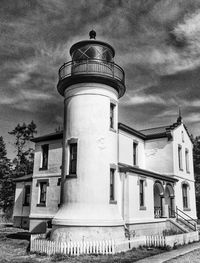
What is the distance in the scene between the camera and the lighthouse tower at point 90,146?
15.2 meters

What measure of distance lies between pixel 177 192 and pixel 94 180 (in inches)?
465

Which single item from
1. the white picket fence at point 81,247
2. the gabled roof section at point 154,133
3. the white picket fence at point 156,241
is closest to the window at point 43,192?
the gabled roof section at point 154,133

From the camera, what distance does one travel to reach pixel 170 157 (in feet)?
82.7

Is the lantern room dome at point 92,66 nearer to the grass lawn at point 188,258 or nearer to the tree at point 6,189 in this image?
the grass lawn at point 188,258

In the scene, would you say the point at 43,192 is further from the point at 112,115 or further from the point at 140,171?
the point at 112,115

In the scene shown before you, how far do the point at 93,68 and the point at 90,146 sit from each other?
451cm

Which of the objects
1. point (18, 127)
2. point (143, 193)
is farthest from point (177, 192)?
point (18, 127)

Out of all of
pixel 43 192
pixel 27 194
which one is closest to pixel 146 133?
pixel 43 192

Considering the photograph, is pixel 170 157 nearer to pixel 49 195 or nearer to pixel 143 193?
pixel 143 193

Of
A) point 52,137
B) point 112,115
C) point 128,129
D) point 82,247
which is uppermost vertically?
point 128,129

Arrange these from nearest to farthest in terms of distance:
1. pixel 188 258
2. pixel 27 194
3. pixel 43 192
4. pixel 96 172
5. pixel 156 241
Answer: pixel 188 258 → pixel 156 241 → pixel 96 172 → pixel 43 192 → pixel 27 194

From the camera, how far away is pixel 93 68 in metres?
16.9

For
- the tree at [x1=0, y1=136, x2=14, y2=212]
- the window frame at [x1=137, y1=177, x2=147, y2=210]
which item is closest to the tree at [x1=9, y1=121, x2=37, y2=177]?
the tree at [x1=0, y1=136, x2=14, y2=212]

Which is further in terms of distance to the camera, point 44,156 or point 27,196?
point 27,196
